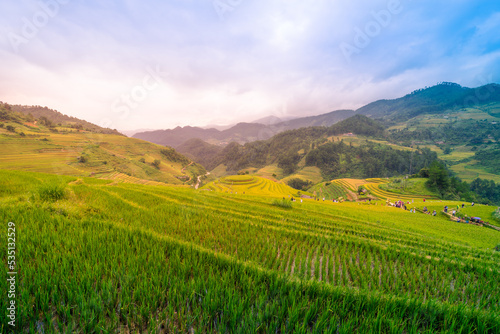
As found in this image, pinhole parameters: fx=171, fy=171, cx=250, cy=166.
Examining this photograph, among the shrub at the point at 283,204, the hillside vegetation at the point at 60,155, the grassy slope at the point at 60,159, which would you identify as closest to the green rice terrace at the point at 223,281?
the shrub at the point at 283,204

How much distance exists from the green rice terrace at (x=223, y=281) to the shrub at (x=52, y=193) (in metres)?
0.28

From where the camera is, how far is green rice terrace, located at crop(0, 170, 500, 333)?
1.82 metres

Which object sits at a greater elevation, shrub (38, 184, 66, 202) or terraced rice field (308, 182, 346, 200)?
shrub (38, 184, 66, 202)

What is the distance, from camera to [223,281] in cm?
240

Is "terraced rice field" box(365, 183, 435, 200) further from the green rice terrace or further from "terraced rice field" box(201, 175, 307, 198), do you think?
the green rice terrace

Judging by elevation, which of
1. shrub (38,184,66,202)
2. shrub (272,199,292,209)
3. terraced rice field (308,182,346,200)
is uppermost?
shrub (38,184,66,202)

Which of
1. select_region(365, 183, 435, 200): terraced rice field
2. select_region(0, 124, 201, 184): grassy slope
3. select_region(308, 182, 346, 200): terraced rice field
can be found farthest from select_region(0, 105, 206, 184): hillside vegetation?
select_region(365, 183, 435, 200): terraced rice field

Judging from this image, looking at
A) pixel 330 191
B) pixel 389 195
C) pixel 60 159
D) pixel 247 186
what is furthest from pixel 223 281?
pixel 60 159

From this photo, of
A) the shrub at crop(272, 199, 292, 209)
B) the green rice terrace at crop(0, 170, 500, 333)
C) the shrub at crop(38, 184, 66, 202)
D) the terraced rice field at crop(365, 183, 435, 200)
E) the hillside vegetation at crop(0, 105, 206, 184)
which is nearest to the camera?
the green rice terrace at crop(0, 170, 500, 333)

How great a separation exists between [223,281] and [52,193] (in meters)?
7.25

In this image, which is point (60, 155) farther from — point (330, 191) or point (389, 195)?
point (389, 195)

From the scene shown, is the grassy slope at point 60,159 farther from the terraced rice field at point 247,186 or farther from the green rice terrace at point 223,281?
the green rice terrace at point 223,281

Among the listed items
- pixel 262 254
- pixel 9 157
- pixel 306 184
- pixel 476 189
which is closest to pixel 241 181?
pixel 306 184

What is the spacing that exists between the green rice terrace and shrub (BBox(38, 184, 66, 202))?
0.91 feet
